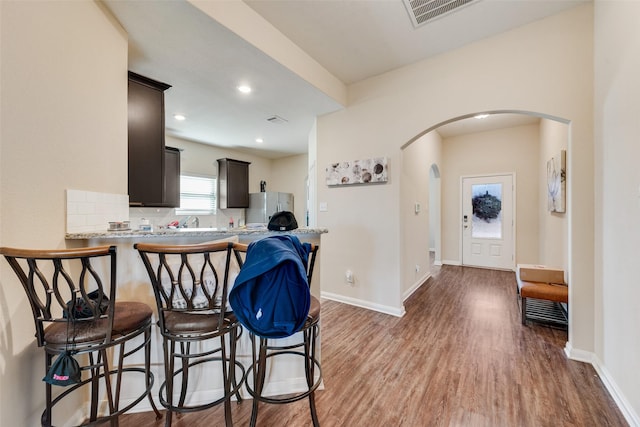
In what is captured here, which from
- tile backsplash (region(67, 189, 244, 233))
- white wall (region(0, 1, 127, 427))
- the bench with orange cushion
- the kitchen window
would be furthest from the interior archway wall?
the kitchen window

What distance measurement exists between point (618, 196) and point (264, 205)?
503 centimetres

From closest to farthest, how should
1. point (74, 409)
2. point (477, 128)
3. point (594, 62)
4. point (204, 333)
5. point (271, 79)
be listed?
1. point (204, 333)
2. point (74, 409)
3. point (594, 62)
4. point (271, 79)
5. point (477, 128)

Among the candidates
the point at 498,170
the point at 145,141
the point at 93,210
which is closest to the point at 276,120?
the point at 145,141

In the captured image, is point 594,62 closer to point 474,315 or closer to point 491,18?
point 491,18

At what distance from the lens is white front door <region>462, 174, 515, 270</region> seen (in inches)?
200

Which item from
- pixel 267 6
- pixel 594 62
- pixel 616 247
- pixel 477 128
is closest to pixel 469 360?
pixel 616 247

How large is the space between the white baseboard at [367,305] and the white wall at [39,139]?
2.65m

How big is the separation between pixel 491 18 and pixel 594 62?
90cm

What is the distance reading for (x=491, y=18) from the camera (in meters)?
2.28

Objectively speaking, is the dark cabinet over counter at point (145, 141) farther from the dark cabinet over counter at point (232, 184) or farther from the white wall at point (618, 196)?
the white wall at point (618, 196)

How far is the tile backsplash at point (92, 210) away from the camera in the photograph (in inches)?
57.6

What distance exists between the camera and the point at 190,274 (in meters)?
1.25

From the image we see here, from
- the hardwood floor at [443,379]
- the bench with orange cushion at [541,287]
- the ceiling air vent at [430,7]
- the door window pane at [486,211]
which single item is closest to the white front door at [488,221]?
the door window pane at [486,211]

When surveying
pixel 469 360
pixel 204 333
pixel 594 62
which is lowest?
pixel 469 360
